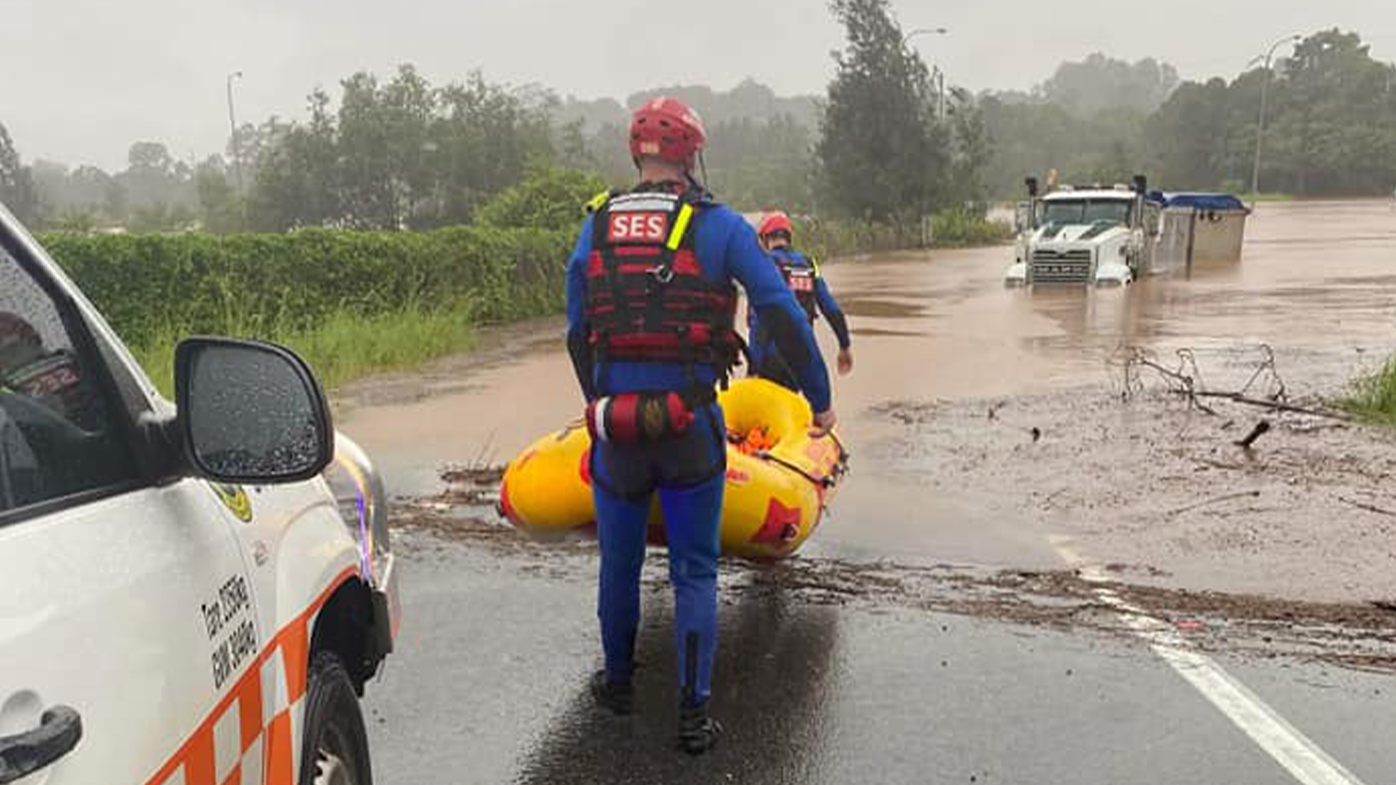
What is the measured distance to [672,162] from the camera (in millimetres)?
3814

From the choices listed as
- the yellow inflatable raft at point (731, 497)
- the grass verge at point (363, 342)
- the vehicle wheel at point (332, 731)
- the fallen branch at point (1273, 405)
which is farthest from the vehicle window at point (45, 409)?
the grass verge at point (363, 342)

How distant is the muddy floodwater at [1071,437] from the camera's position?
6348 millimetres

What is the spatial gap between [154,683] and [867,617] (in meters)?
3.99

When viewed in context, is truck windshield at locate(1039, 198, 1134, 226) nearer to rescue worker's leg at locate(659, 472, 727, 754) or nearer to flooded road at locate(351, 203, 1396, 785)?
flooded road at locate(351, 203, 1396, 785)

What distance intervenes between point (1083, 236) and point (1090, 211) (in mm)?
1116

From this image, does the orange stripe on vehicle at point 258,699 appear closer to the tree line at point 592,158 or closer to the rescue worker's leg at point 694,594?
the rescue worker's leg at point 694,594

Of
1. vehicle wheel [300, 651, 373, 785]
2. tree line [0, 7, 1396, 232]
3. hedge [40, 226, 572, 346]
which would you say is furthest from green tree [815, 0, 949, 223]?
vehicle wheel [300, 651, 373, 785]

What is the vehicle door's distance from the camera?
4.13 ft

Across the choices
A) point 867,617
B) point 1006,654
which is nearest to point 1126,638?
point 1006,654

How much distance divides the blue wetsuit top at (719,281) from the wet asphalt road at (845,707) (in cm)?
118

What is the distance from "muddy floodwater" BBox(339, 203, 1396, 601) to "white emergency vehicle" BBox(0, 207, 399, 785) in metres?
4.52

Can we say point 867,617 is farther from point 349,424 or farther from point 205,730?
point 349,424

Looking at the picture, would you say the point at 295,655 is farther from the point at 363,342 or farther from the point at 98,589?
the point at 363,342

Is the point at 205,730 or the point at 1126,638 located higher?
the point at 205,730
